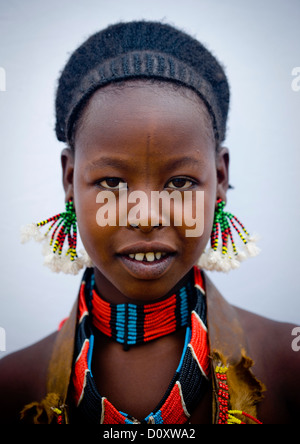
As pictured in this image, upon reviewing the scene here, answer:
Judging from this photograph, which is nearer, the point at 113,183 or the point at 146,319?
the point at 113,183

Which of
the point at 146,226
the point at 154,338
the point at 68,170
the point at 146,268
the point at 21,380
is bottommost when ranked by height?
the point at 21,380

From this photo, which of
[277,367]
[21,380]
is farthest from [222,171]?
[21,380]

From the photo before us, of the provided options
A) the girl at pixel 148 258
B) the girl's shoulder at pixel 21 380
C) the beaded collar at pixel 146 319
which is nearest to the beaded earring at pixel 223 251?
the girl at pixel 148 258

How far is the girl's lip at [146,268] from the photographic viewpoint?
1.02 metres

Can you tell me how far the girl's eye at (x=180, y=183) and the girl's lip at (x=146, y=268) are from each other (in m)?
0.21

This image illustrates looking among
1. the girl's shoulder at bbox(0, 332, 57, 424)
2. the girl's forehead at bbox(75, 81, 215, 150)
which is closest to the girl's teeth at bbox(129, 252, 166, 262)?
the girl's forehead at bbox(75, 81, 215, 150)

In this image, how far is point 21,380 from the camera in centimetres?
132

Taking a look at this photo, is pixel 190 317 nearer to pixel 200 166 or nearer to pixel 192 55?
pixel 200 166

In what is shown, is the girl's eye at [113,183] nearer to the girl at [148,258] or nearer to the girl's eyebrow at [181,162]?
the girl at [148,258]

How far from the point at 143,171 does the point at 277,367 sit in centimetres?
82

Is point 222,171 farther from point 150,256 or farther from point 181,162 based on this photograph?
point 150,256

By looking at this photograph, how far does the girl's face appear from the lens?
985mm

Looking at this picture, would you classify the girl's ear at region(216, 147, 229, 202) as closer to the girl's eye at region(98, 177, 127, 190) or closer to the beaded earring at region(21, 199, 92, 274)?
the girl's eye at region(98, 177, 127, 190)

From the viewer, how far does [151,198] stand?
0.99m
